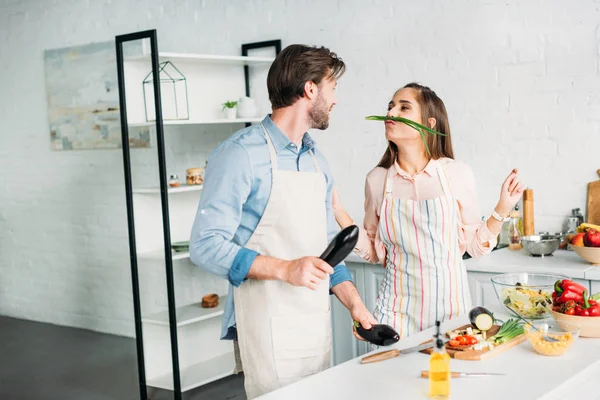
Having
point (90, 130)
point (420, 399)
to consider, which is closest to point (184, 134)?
point (90, 130)

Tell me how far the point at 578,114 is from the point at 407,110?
1.44 m

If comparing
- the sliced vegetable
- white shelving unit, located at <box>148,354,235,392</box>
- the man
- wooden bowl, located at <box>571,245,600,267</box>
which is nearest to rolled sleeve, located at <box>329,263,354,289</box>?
the man

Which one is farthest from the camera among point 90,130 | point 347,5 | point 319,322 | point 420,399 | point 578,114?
point 90,130

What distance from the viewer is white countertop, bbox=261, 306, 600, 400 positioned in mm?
1960

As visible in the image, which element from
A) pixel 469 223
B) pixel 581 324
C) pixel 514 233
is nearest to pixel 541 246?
pixel 514 233

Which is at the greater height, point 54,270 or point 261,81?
point 261,81

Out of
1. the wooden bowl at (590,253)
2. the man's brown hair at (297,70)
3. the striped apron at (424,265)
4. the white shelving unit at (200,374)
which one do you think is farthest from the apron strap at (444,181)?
the white shelving unit at (200,374)

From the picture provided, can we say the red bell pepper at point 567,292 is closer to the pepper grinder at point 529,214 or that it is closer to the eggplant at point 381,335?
the eggplant at point 381,335

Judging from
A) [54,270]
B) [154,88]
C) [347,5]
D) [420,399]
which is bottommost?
[54,270]

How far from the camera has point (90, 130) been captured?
621cm

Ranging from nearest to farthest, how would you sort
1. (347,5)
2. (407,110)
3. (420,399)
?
1. (420,399)
2. (407,110)
3. (347,5)

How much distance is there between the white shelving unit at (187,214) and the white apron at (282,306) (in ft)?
6.87

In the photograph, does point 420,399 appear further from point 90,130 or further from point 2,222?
point 2,222

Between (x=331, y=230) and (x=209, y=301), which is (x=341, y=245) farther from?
(x=209, y=301)
